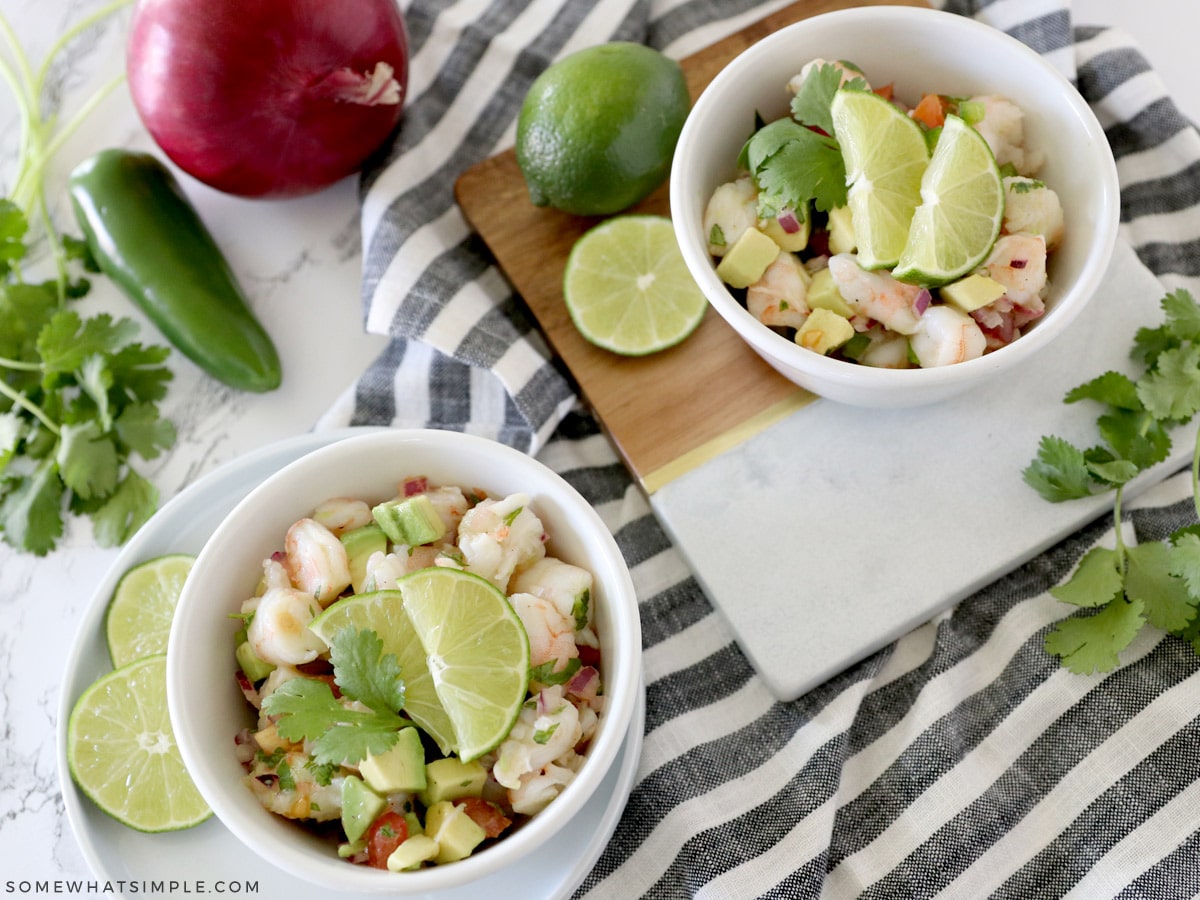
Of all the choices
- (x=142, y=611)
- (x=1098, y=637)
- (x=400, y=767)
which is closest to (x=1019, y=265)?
(x=1098, y=637)

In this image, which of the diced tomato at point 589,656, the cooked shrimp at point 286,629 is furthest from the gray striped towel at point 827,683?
the cooked shrimp at point 286,629

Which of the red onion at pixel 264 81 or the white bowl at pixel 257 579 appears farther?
the red onion at pixel 264 81

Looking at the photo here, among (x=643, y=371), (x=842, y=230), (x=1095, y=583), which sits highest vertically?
(x=842, y=230)

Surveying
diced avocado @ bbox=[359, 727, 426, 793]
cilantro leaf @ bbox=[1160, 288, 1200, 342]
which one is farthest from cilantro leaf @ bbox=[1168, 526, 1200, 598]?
diced avocado @ bbox=[359, 727, 426, 793]

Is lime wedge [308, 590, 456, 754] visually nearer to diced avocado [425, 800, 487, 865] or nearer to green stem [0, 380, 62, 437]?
diced avocado [425, 800, 487, 865]

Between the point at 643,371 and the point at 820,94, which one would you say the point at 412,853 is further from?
the point at 820,94

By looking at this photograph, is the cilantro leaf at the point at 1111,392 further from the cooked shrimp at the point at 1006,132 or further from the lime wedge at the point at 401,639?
the lime wedge at the point at 401,639
